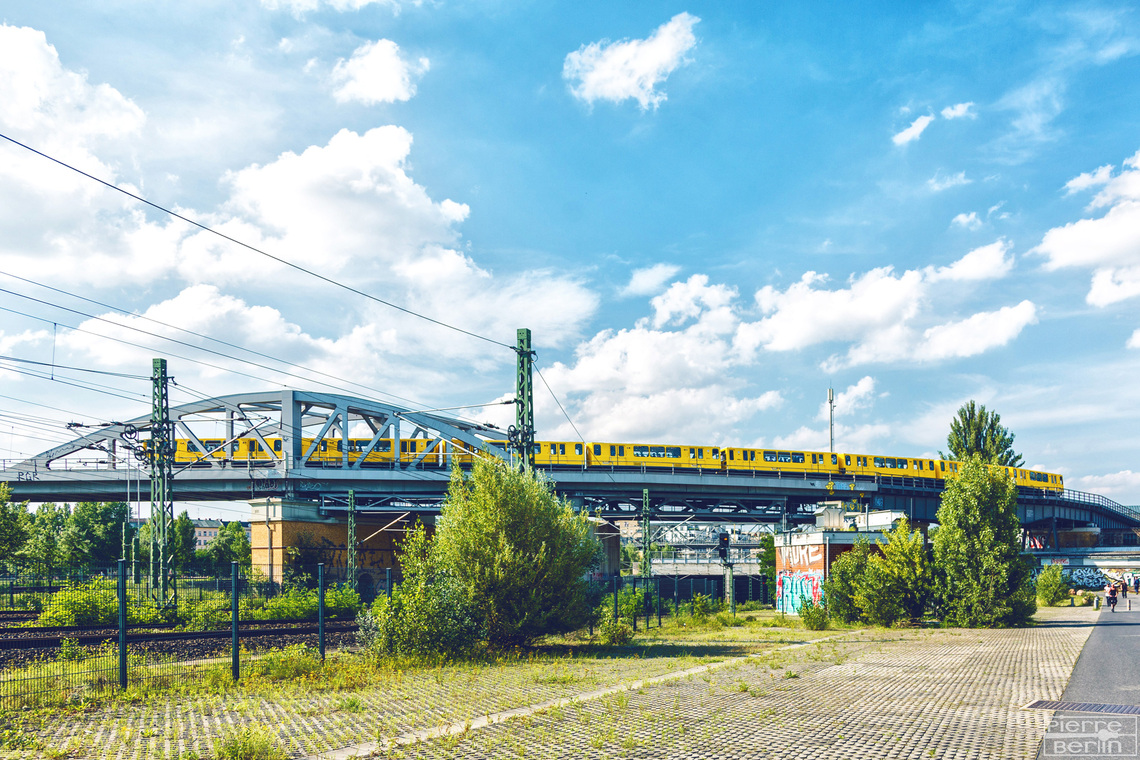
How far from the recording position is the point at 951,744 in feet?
34.0

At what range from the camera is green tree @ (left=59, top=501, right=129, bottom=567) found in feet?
266

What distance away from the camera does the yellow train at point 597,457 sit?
64750mm

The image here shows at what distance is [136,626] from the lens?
26781 mm

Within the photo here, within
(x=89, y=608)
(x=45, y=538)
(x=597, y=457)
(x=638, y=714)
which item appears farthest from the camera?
(x=45, y=538)

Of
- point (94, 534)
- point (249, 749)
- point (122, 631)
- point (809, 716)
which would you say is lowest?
point (94, 534)

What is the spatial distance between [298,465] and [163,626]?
1389 inches

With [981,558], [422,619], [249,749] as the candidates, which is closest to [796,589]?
[981,558]

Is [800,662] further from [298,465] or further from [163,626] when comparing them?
[298,465]

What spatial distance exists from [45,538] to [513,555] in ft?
242

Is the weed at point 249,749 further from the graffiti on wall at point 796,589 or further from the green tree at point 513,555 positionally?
the graffiti on wall at point 796,589

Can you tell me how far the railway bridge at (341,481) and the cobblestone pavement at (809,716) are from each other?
37266 millimetres

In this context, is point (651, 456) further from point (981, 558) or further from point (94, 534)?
point (94, 534)

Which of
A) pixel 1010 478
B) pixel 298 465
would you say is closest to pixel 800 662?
pixel 1010 478

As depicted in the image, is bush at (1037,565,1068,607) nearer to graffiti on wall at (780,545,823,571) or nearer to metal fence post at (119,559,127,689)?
graffiti on wall at (780,545,823,571)
